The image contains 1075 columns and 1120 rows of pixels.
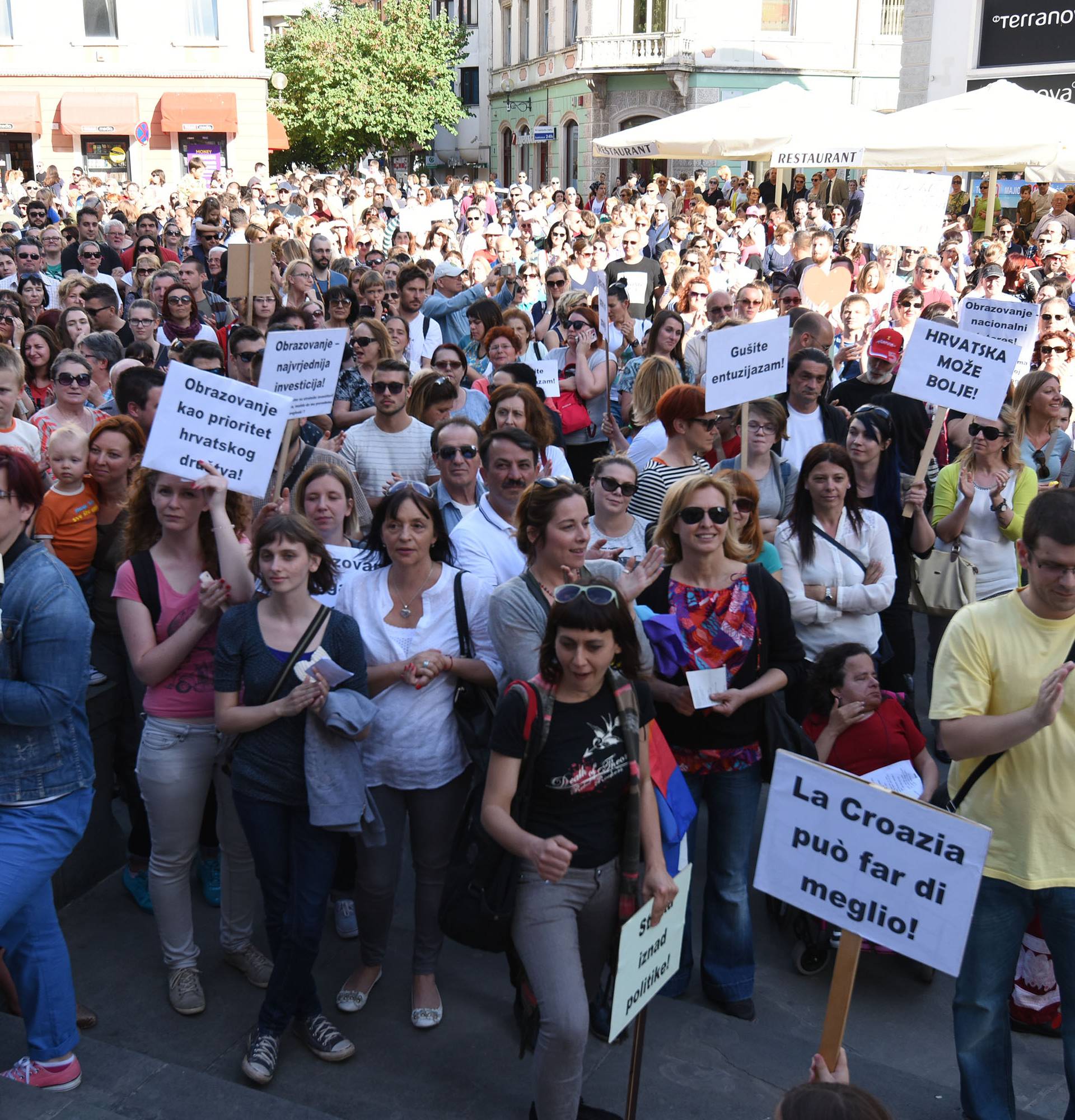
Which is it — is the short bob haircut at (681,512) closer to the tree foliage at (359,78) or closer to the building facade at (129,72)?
the building facade at (129,72)

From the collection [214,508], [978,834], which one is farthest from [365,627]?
[978,834]

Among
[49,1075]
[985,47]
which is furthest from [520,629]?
[985,47]

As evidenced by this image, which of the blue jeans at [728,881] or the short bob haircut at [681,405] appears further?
the short bob haircut at [681,405]

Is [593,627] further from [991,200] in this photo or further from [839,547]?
[991,200]

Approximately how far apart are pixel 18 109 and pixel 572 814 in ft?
135

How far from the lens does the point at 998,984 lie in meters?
3.63

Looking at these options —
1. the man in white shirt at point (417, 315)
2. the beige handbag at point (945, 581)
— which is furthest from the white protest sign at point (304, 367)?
the man in white shirt at point (417, 315)

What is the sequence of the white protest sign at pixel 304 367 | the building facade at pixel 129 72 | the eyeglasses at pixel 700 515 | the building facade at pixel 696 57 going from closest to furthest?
the eyeglasses at pixel 700 515 < the white protest sign at pixel 304 367 < the building facade at pixel 129 72 < the building facade at pixel 696 57

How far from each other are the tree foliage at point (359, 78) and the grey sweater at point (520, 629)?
167 ft

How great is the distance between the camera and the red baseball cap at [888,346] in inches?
299

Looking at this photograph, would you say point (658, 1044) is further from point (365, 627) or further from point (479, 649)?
point (365, 627)

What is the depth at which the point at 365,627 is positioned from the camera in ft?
13.9

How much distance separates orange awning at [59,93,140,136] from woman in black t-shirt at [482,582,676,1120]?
3981cm

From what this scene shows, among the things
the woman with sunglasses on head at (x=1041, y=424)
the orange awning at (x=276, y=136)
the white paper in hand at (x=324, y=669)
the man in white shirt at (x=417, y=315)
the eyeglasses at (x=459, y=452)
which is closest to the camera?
the white paper in hand at (x=324, y=669)
